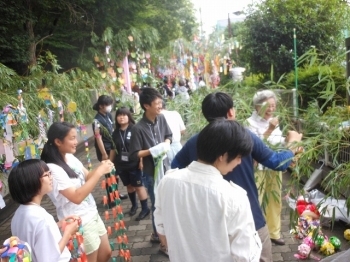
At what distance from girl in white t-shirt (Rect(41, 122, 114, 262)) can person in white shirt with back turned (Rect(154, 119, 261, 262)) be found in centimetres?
79

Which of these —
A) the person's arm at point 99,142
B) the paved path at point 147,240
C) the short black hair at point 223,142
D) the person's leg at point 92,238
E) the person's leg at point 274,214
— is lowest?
the paved path at point 147,240

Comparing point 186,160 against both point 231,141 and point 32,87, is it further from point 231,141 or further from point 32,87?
point 32,87

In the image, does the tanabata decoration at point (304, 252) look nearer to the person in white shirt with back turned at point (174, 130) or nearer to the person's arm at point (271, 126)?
the person's arm at point (271, 126)

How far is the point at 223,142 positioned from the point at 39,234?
1028 millimetres

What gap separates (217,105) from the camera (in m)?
2.10

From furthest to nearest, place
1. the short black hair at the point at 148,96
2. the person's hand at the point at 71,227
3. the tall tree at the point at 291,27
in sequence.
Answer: the tall tree at the point at 291,27 → the short black hair at the point at 148,96 → the person's hand at the point at 71,227

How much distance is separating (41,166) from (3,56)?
6957 millimetres

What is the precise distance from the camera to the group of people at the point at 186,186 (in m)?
1.40

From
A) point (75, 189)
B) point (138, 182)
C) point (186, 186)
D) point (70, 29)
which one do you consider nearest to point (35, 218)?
point (75, 189)

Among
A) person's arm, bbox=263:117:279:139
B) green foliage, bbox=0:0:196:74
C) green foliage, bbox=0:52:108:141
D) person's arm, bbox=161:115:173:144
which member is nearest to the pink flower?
person's arm, bbox=263:117:279:139

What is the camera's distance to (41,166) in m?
1.85

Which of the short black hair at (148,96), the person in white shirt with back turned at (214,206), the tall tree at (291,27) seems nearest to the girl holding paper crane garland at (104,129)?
the short black hair at (148,96)

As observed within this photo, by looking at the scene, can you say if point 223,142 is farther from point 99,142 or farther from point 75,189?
point 99,142

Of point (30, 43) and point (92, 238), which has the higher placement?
point (30, 43)
